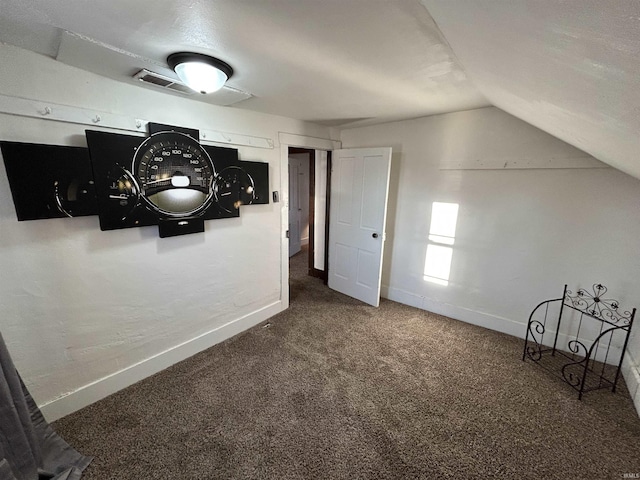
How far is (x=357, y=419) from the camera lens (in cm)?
172

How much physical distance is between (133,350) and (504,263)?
3.28m

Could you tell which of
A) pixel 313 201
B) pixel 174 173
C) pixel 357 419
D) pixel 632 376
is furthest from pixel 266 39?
pixel 632 376

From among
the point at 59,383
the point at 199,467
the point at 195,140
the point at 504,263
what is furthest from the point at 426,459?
the point at 195,140

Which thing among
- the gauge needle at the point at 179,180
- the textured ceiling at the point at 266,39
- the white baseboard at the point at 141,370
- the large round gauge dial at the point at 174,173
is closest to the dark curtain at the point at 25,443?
the white baseboard at the point at 141,370

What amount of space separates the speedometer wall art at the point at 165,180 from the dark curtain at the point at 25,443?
2.94 feet

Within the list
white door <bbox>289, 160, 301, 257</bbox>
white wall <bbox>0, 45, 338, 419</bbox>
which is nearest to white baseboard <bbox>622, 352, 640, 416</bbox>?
white wall <bbox>0, 45, 338, 419</bbox>

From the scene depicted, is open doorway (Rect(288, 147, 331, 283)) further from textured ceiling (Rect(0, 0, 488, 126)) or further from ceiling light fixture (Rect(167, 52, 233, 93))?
ceiling light fixture (Rect(167, 52, 233, 93))

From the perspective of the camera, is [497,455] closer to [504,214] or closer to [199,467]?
[199,467]

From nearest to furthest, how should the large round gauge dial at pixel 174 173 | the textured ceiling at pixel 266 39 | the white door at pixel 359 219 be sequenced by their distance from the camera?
the textured ceiling at pixel 266 39
the large round gauge dial at pixel 174 173
the white door at pixel 359 219

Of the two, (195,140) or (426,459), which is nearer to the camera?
(426,459)

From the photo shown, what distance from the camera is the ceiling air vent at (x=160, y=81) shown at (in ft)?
5.16

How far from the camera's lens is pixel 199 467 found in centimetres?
143

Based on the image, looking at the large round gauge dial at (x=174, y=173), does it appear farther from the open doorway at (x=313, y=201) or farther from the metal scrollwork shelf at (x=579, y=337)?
the metal scrollwork shelf at (x=579, y=337)

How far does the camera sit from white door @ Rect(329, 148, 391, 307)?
2.99 metres
